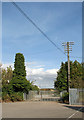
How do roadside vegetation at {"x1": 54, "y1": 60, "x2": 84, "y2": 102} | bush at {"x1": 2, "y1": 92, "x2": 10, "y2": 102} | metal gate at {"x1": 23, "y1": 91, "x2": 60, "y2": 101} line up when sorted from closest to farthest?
1. bush at {"x1": 2, "y1": 92, "x2": 10, "y2": 102}
2. metal gate at {"x1": 23, "y1": 91, "x2": 60, "y2": 101}
3. roadside vegetation at {"x1": 54, "y1": 60, "x2": 84, "y2": 102}

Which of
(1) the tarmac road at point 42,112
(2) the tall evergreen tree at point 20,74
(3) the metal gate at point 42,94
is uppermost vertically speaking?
(2) the tall evergreen tree at point 20,74

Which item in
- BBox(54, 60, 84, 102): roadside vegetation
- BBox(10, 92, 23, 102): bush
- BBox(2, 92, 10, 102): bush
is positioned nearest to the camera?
BBox(2, 92, 10, 102): bush

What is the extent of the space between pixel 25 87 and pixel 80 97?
1309cm

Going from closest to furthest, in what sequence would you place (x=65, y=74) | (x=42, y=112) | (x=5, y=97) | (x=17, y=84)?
(x=42, y=112) → (x=5, y=97) → (x=17, y=84) → (x=65, y=74)

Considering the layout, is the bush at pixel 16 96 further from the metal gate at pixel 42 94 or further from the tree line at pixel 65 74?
the tree line at pixel 65 74

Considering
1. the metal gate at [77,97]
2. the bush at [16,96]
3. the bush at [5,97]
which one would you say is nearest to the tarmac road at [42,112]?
the metal gate at [77,97]

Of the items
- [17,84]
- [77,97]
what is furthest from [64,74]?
[77,97]

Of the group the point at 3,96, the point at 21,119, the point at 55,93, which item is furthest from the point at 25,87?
the point at 21,119

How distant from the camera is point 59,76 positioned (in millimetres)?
48875

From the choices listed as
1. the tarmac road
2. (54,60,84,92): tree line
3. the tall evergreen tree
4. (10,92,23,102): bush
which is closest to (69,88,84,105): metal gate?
the tarmac road

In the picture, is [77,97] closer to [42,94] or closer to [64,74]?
[42,94]

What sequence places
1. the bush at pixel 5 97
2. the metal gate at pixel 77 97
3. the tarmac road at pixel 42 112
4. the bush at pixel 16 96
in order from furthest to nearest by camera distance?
the bush at pixel 16 96 < the bush at pixel 5 97 < the metal gate at pixel 77 97 < the tarmac road at pixel 42 112

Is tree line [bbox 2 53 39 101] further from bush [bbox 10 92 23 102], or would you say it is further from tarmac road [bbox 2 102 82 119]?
tarmac road [bbox 2 102 82 119]

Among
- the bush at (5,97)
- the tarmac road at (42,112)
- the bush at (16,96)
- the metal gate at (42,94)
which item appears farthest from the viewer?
the metal gate at (42,94)
